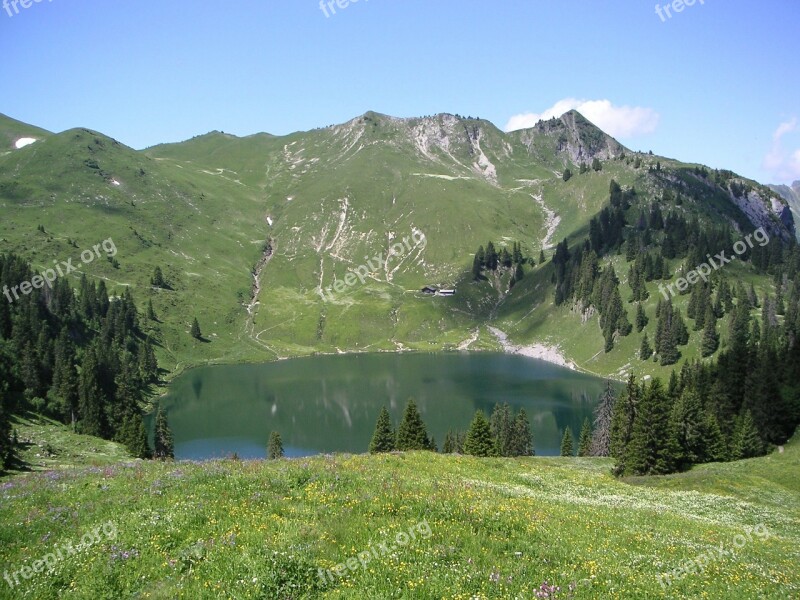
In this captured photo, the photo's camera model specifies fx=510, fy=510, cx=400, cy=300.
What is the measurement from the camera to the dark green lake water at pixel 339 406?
123375 mm

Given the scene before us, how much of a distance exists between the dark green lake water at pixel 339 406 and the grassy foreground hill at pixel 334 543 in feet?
313

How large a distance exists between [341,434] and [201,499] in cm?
11776

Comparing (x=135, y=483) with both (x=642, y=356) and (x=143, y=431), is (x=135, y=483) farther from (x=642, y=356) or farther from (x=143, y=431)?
(x=642, y=356)

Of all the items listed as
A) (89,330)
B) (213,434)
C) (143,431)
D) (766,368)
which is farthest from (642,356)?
(89,330)

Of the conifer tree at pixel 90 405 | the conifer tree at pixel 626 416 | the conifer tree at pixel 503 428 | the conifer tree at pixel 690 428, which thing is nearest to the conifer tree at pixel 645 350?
the conifer tree at pixel 503 428

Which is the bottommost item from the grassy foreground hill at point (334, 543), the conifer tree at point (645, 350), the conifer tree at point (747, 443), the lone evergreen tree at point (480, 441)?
the lone evergreen tree at point (480, 441)

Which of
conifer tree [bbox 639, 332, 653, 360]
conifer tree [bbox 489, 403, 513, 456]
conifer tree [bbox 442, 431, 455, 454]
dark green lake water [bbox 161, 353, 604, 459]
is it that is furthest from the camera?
conifer tree [bbox 639, 332, 653, 360]

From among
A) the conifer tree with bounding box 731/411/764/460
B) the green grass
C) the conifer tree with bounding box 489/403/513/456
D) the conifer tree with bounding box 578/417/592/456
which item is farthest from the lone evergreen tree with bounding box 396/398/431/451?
the conifer tree with bounding box 731/411/764/460

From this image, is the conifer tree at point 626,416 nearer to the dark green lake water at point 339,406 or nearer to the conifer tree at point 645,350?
the dark green lake water at point 339,406

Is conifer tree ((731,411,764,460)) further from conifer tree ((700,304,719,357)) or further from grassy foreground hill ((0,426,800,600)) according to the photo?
conifer tree ((700,304,719,357))

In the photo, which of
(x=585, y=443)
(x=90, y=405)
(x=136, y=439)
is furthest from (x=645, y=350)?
(x=90, y=405)

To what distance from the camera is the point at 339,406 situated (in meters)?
159

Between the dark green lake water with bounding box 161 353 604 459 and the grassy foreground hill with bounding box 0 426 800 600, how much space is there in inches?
3750

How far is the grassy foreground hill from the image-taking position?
437 inches
